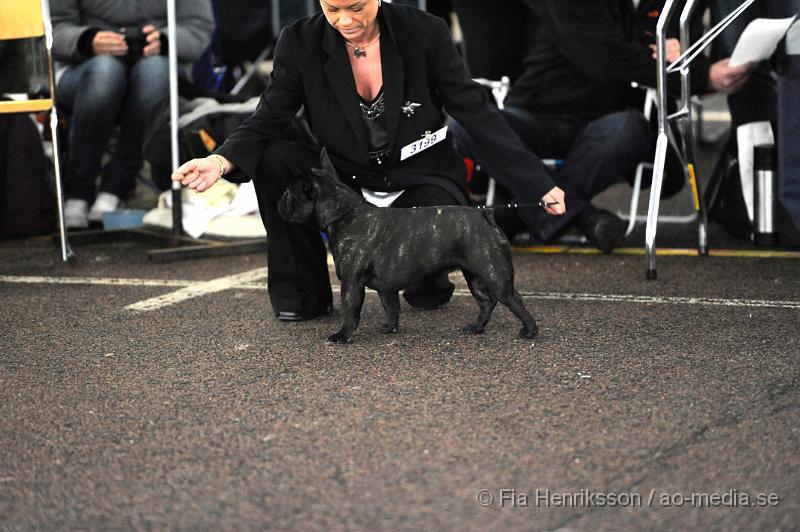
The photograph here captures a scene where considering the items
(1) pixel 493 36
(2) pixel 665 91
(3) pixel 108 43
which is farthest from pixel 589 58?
(3) pixel 108 43

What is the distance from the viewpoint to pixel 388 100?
3447 mm

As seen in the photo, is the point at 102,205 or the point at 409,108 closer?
the point at 409,108

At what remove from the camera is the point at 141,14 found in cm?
562

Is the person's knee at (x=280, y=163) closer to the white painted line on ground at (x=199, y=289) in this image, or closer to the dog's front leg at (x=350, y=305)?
the dog's front leg at (x=350, y=305)

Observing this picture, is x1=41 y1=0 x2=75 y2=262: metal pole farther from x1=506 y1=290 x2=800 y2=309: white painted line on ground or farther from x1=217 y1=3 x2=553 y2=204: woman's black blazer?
x1=506 y1=290 x2=800 y2=309: white painted line on ground

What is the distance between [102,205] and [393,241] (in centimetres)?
295

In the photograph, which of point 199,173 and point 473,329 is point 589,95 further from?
point 199,173

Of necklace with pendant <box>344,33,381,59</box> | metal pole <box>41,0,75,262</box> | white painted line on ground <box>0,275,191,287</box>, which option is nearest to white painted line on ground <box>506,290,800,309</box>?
necklace with pendant <box>344,33,381,59</box>

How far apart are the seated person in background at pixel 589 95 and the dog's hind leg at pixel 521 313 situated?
1.41 meters

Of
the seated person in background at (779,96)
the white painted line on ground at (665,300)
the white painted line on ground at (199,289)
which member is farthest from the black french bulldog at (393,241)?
the seated person in background at (779,96)

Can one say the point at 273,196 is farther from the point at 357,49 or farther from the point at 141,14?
the point at 141,14

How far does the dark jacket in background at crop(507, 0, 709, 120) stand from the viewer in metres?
4.60

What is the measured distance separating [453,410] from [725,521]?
0.79 metres

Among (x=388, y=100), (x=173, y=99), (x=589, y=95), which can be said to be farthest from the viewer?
(x=173, y=99)
